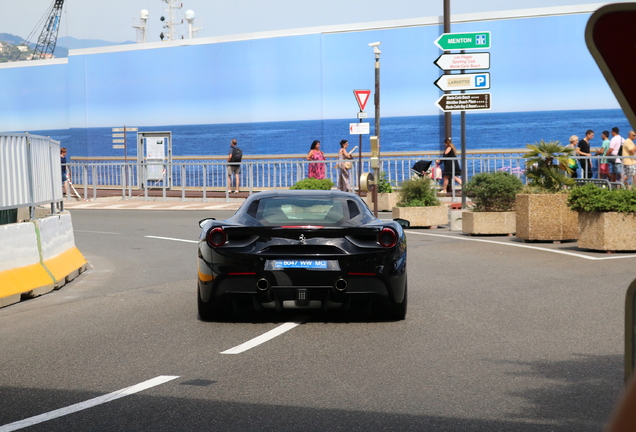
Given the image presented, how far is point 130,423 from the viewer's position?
5.15m

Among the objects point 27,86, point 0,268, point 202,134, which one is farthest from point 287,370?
point 27,86

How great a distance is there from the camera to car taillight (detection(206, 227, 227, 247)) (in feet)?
28.1

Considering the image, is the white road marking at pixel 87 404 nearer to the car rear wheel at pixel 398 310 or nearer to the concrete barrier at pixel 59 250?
the car rear wheel at pixel 398 310

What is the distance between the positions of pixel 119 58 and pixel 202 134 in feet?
20.0

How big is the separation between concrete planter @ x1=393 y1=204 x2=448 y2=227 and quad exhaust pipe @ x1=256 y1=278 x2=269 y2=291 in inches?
466

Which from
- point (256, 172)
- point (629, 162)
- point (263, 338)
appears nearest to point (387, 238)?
point (263, 338)

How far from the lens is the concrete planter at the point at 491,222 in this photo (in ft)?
59.4

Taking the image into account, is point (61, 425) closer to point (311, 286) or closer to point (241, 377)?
point (241, 377)

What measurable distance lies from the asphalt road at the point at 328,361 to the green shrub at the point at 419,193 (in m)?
8.11

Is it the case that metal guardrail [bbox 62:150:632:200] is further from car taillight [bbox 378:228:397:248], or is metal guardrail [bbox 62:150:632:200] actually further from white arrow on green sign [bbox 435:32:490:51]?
car taillight [bbox 378:228:397:248]

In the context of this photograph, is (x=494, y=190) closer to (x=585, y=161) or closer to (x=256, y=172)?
(x=585, y=161)

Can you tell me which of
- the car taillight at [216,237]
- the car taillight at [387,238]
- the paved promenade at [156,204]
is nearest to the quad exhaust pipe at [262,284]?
the car taillight at [216,237]

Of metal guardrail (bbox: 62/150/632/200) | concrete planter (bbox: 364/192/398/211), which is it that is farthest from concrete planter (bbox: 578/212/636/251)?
metal guardrail (bbox: 62/150/632/200)

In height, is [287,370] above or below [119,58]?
below
